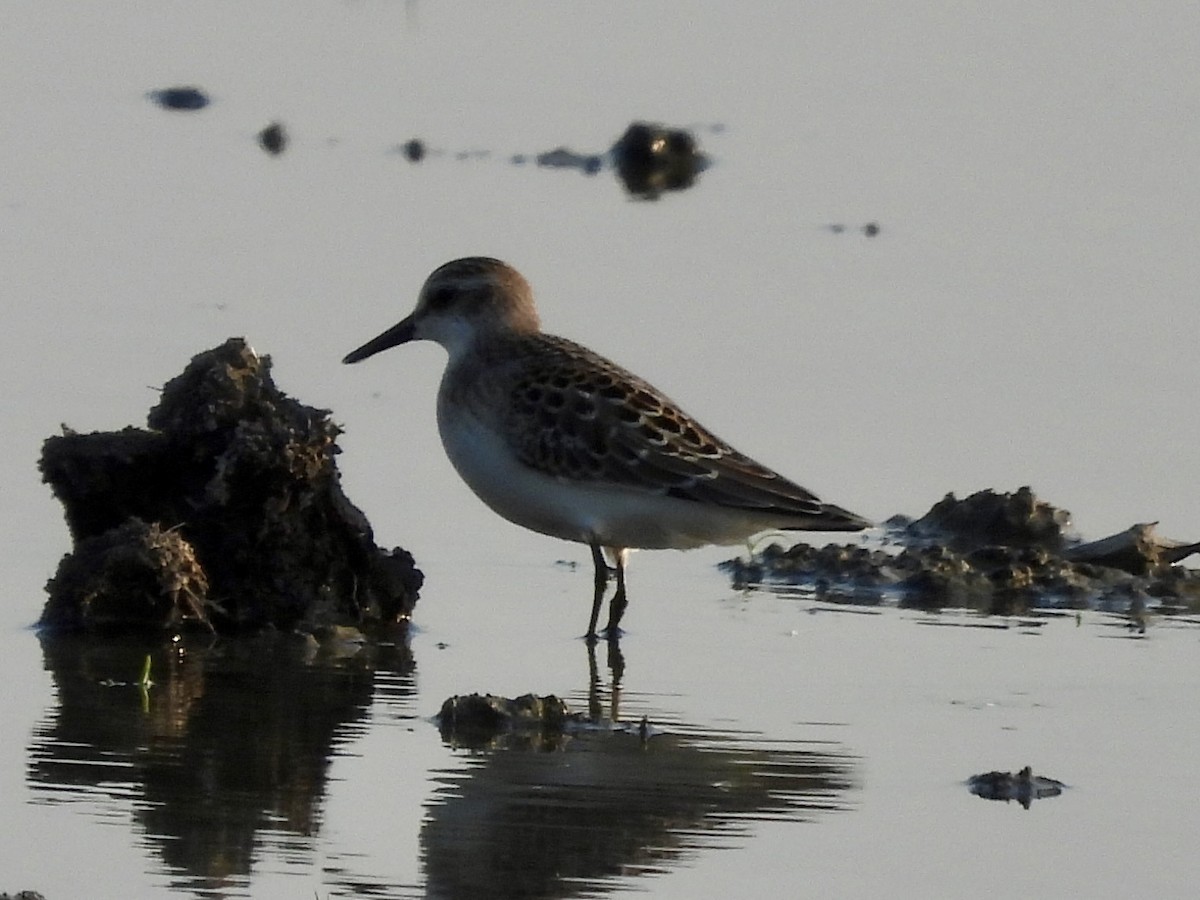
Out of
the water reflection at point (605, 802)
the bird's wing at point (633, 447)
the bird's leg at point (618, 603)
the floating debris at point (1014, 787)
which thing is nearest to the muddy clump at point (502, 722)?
the water reflection at point (605, 802)

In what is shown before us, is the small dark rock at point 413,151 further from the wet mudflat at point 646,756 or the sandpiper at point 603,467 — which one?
the wet mudflat at point 646,756

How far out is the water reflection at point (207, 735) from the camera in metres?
6.68

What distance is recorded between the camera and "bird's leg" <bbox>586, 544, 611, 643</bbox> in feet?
29.5

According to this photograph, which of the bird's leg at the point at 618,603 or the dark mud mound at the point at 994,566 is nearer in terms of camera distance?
the bird's leg at the point at 618,603

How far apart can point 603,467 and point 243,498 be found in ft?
3.88

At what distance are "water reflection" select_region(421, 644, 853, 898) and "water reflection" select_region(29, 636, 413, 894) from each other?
15.6 inches

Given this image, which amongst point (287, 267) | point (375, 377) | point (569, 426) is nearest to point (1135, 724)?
point (569, 426)

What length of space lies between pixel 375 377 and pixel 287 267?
4.56 feet

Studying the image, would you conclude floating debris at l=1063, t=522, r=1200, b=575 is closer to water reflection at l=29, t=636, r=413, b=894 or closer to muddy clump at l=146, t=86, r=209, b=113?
water reflection at l=29, t=636, r=413, b=894

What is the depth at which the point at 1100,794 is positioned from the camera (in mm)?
7254

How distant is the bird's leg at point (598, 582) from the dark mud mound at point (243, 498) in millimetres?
551

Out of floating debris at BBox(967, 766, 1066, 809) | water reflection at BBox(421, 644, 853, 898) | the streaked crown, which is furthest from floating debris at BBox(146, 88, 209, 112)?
floating debris at BBox(967, 766, 1066, 809)

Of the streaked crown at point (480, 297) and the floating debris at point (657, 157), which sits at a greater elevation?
the floating debris at point (657, 157)

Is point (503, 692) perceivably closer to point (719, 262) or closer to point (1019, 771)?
point (1019, 771)
